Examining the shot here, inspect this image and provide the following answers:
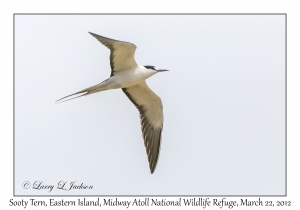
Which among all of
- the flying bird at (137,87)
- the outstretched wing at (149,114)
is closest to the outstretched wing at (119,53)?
the flying bird at (137,87)

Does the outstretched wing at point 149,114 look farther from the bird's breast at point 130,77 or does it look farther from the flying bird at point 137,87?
the bird's breast at point 130,77

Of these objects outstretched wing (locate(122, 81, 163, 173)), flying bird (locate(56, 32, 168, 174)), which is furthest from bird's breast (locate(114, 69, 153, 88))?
outstretched wing (locate(122, 81, 163, 173))

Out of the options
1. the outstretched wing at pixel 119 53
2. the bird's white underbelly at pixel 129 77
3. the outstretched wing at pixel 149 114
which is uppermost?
the outstretched wing at pixel 119 53

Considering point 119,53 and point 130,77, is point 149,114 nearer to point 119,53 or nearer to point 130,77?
point 130,77

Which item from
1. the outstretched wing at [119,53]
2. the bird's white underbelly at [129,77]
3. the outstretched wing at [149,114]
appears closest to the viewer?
the outstretched wing at [119,53]

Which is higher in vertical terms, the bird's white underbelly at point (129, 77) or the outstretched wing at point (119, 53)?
the outstretched wing at point (119, 53)

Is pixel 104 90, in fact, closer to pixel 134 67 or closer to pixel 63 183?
pixel 134 67
